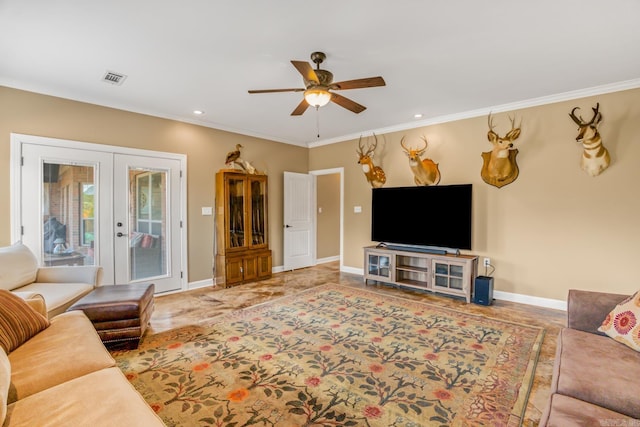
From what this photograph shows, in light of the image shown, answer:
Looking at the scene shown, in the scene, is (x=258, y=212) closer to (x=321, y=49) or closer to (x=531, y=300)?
(x=321, y=49)

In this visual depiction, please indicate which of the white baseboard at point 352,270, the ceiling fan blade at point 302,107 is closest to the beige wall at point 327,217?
the white baseboard at point 352,270

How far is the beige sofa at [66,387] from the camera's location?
116cm

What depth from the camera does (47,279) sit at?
3.14 m

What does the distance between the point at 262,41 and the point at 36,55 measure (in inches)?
84.2

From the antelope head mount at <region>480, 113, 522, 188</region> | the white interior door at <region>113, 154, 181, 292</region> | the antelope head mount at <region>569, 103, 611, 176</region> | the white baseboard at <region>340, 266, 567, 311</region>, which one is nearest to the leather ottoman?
the white interior door at <region>113, 154, 181, 292</region>

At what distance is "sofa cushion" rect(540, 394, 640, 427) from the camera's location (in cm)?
113

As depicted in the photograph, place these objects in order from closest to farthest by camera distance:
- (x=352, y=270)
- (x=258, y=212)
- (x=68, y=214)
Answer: (x=68, y=214) → (x=258, y=212) → (x=352, y=270)

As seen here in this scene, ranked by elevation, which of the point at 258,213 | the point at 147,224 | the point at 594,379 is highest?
the point at 258,213

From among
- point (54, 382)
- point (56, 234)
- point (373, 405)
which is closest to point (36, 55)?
point (56, 234)

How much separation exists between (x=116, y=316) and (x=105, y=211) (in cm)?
192

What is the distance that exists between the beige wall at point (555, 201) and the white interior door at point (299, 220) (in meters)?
2.60

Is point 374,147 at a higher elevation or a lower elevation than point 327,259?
higher

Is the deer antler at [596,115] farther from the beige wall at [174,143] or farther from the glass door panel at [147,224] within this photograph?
the glass door panel at [147,224]

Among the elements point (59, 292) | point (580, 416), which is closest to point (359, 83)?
point (580, 416)
